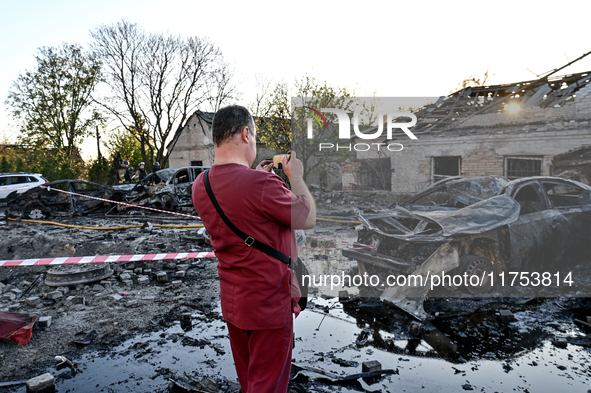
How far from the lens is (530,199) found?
4.17 m

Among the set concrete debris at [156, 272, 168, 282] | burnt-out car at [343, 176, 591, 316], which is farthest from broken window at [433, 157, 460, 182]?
concrete debris at [156, 272, 168, 282]

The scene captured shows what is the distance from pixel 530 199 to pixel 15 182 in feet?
62.1

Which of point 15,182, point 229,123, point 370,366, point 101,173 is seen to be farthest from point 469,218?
point 101,173

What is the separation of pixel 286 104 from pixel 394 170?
14311 millimetres

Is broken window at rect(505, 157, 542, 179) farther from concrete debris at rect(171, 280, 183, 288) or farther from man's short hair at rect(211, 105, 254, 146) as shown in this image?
concrete debris at rect(171, 280, 183, 288)

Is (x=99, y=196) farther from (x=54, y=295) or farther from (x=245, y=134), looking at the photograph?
(x=245, y=134)

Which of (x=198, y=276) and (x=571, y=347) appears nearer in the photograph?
(x=571, y=347)

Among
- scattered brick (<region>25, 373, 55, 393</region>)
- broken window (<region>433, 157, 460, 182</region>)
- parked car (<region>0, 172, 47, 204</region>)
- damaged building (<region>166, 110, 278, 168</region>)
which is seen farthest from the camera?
damaged building (<region>166, 110, 278, 168</region>)

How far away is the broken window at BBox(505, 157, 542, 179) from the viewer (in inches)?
159

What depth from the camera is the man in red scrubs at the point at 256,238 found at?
1742mm

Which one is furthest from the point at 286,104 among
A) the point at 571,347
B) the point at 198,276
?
the point at 571,347

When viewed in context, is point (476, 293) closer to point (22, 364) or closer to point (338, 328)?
point (338, 328)

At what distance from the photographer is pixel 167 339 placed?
3.76 meters

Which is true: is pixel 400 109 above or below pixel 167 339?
above
